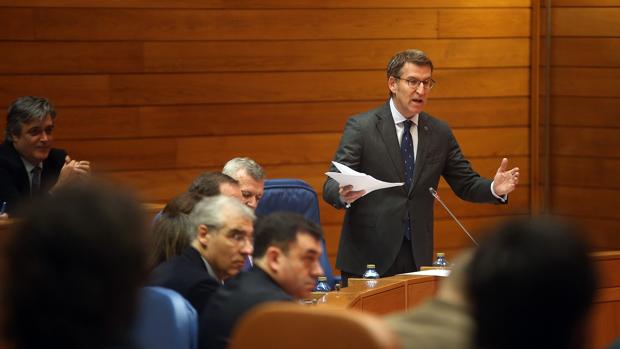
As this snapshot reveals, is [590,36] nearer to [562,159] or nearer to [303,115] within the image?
[562,159]

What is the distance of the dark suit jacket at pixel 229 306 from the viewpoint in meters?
2.80

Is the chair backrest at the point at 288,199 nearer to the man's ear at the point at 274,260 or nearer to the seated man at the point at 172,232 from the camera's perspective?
the seated man at the point at 172,232

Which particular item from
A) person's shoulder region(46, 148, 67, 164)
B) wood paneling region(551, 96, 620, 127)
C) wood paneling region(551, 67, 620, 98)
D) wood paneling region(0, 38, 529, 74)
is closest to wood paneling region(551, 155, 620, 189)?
wood paneling region(551, 96, 620, 127)

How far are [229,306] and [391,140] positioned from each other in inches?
96.9

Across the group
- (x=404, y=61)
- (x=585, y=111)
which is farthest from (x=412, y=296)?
(x=585, y=111)

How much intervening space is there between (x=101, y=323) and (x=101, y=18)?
15.9 feet

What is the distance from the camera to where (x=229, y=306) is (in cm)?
282

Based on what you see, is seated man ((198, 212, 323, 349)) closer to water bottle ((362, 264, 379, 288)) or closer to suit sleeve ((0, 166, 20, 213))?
water bottle ((362, 264, 379, 288))

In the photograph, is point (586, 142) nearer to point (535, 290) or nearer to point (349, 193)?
point (349, 193)

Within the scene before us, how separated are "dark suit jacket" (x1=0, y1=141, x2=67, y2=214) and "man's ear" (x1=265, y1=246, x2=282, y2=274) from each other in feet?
6.86

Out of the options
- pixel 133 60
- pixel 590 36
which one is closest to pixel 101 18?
pixel 133 60

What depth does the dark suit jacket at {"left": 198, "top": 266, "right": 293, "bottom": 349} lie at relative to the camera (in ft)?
9.20

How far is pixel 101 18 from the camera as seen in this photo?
6238 mm

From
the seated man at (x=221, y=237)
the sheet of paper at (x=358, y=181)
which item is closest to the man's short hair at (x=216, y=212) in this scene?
the seated man at (x=221, y=237)
